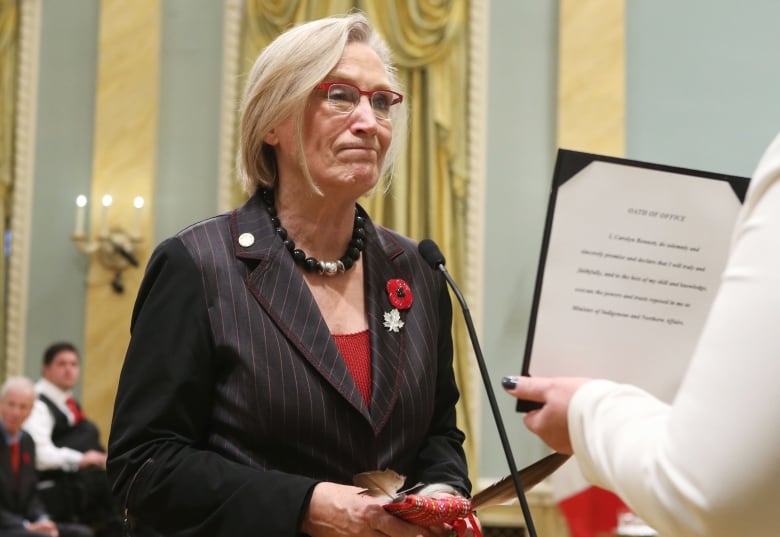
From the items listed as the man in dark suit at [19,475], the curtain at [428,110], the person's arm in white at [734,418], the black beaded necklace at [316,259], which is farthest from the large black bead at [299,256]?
the curtain at [428,110]

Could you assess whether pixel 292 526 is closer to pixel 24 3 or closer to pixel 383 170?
pixel 383 170

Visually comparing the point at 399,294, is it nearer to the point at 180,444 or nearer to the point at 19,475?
the point at 180,444

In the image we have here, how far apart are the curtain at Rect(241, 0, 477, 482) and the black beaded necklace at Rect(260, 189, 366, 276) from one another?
437 cm

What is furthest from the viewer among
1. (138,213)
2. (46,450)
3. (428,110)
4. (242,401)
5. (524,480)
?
(138,213)

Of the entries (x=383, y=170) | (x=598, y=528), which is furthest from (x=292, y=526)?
Result: (x=598, y=528)

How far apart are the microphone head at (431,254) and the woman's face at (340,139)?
203 millimetres

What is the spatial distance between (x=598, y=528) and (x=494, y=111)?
14.1 feet

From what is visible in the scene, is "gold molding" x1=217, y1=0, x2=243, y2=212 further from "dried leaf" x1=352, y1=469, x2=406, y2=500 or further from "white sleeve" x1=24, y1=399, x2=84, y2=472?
"dried leaf" x1=352, y1=469, x2=406, y2=500

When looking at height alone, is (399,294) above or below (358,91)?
below

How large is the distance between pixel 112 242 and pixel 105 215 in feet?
0.71

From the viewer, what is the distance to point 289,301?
2289mm

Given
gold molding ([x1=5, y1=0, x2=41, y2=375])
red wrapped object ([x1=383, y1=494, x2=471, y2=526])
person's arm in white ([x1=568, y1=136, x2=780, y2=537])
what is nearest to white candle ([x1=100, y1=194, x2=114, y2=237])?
gold molding ([x1=5, y1=0, x2=41, y2=375])

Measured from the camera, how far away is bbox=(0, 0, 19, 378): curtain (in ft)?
24.7

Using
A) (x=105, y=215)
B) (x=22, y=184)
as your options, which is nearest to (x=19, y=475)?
(x=105, y=215)
